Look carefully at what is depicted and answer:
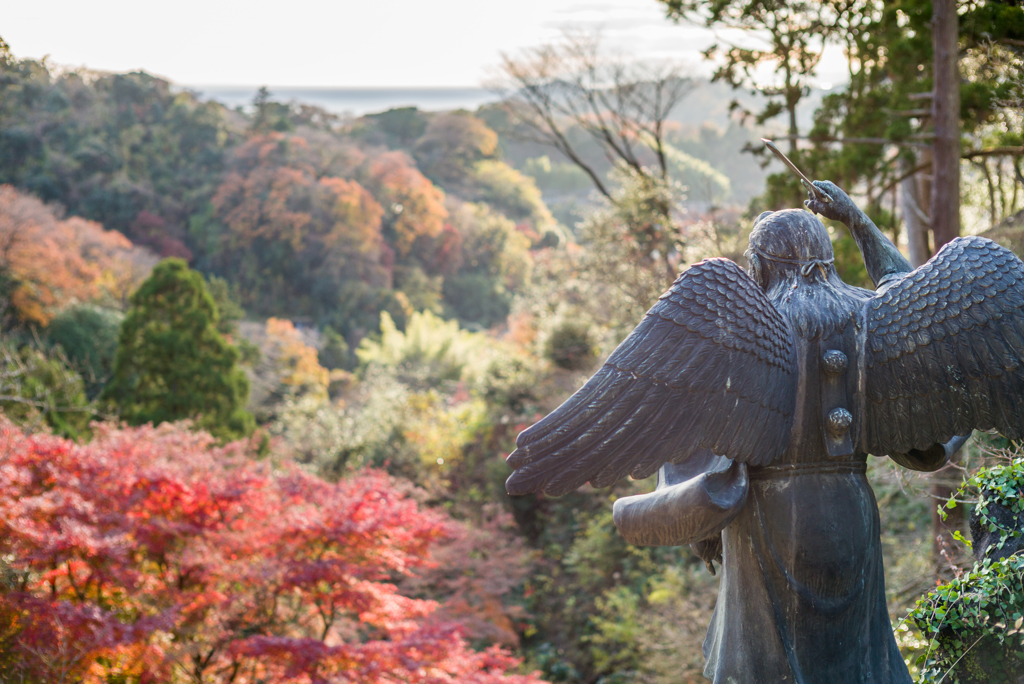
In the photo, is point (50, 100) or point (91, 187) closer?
point (50, 100)

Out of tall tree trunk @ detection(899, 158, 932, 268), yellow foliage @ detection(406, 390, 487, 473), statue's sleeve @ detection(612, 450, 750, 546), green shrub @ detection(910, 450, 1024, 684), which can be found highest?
tall tree trunk @ detection(899, 158, 932, 268)

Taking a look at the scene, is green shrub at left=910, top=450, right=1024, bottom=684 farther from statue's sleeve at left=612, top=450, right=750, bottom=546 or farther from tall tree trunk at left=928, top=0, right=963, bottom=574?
tall tree trunk at left=928, top=0, right=963, bottom=574

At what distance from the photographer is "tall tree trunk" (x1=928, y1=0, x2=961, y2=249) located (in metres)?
5.24

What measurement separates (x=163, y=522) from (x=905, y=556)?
5.54 m

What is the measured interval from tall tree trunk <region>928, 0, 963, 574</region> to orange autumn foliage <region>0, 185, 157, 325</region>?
13001mm

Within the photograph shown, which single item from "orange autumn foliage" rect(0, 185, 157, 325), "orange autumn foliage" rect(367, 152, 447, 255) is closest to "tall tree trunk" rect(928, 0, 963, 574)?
"orange autumn foliage" rect(0, 185, 157, 325)

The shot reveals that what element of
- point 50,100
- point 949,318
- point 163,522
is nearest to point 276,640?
point 163,522

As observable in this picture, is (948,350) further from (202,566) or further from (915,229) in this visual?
(915,229)

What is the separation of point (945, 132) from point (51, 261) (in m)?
13.8

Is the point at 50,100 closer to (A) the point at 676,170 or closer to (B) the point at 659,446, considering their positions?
(A) the point at 676,170

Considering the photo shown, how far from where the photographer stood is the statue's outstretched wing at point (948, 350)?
1.56 meters

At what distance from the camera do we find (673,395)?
59.6 inches

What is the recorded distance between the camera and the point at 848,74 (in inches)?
352

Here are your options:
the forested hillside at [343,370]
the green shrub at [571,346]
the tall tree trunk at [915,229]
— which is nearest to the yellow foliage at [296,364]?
the forested hillside at [343,370]
